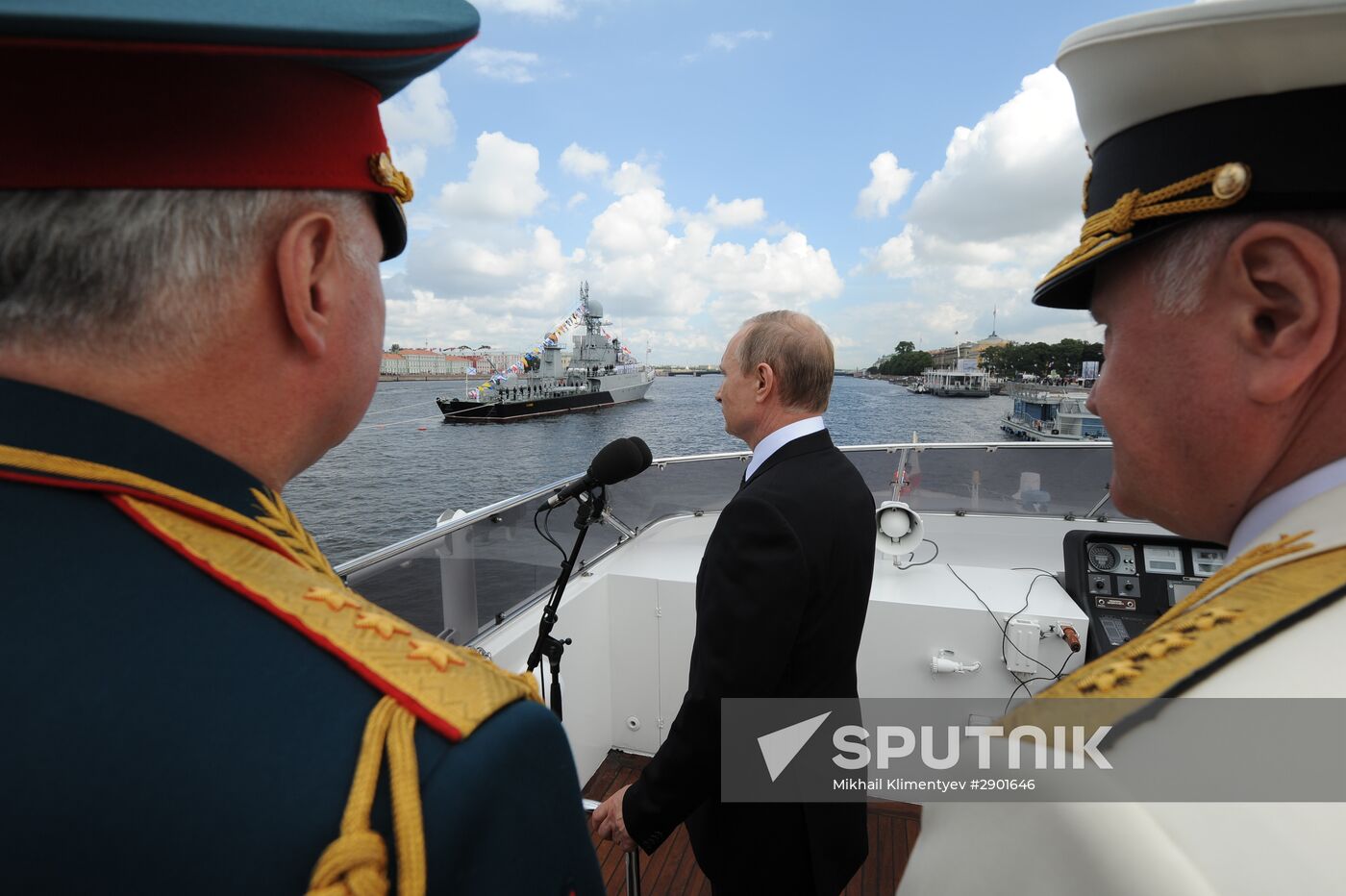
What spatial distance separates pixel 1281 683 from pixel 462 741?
2.35 feet

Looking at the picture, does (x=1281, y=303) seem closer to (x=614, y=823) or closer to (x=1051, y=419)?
(x=614, y=823)

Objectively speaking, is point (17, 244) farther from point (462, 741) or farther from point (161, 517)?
point (462, 741)

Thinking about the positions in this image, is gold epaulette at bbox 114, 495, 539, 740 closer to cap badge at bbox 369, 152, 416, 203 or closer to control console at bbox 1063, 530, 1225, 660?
cap badge at bbox 369, 152, 416, 203

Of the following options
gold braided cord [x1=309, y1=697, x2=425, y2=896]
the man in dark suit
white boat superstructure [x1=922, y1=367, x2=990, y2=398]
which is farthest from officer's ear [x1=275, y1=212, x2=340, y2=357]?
white boat superstructure [x1=922, y1=367, x2=990, y2=398]

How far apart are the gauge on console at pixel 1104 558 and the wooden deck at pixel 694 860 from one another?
1.73m

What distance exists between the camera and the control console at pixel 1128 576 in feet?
10.7

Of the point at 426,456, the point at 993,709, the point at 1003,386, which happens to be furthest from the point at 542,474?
the point at 1003,386

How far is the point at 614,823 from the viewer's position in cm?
196

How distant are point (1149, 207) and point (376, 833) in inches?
46.4

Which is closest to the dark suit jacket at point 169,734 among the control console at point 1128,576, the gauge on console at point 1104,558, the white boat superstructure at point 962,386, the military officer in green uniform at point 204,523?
the military officer in green uniform at point 204,523

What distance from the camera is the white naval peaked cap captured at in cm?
74

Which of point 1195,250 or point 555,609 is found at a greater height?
point 1195,250

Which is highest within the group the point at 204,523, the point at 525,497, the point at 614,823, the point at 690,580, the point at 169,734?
the point at 204,523

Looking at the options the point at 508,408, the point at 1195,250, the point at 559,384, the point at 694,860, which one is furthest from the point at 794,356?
the point at 559,384
